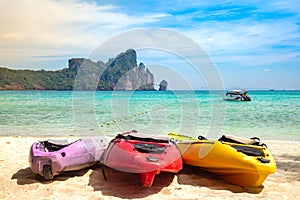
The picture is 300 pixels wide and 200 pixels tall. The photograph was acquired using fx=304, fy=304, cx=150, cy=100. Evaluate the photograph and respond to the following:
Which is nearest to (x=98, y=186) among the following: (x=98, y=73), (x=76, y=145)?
(x=76, y=145)

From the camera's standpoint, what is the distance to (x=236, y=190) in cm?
527

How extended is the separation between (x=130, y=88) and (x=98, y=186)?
3.11m

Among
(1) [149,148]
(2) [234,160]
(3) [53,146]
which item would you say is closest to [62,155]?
(3) [53,146]

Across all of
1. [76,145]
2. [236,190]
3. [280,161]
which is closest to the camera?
[236,190]

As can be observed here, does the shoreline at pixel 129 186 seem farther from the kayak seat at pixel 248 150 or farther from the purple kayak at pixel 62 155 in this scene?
the kayak seat at pixel 248 150

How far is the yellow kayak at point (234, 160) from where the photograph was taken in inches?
202

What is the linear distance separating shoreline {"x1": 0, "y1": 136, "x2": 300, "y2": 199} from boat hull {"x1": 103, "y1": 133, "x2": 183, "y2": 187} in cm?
35

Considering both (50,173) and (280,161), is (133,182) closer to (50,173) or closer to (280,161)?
(50,173)

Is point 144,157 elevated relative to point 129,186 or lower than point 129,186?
elevated

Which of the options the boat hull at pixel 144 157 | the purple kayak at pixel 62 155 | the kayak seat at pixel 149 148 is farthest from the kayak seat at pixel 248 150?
the purple kayak at pixel 62 155

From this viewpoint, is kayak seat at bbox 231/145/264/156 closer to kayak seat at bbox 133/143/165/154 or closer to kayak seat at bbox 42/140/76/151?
kayak seat at bbox 133/143/165/154

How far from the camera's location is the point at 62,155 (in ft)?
18.1

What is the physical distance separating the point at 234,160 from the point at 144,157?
1.62 meters

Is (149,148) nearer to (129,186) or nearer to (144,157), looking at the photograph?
(144,157)
